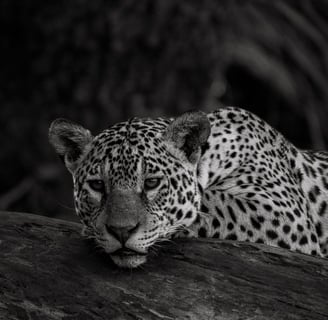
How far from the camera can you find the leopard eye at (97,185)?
7.33 meters

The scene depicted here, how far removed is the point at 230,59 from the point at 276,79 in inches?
50.8

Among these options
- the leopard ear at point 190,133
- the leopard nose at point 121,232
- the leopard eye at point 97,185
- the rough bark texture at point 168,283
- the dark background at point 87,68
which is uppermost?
the dark background at point 87,68

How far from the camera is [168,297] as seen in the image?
23.0 ft

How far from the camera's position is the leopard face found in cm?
698

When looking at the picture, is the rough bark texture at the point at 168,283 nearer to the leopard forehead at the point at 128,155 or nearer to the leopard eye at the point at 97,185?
the leopard eye at the point at 97,185

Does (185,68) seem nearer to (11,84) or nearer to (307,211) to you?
(11,84)

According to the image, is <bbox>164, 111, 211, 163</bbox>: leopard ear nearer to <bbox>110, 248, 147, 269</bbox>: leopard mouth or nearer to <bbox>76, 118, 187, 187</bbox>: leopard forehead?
<bbox>76, 118, 187, 187</bbox>: leopard forehead

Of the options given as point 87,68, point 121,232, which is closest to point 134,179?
point 121,232

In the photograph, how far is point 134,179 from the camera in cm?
722

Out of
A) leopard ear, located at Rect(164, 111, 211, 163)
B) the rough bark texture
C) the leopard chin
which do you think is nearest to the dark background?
leopard ear, located at Rect(164, 111, 211, 163)

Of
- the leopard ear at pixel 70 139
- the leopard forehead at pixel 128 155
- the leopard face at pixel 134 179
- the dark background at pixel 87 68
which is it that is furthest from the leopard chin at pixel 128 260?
the dark background at pixel 87 68

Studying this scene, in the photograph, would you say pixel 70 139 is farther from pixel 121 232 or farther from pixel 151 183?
pixel 121 232

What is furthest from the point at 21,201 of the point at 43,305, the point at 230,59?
the point at 43,305

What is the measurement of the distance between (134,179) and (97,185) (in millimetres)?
356
